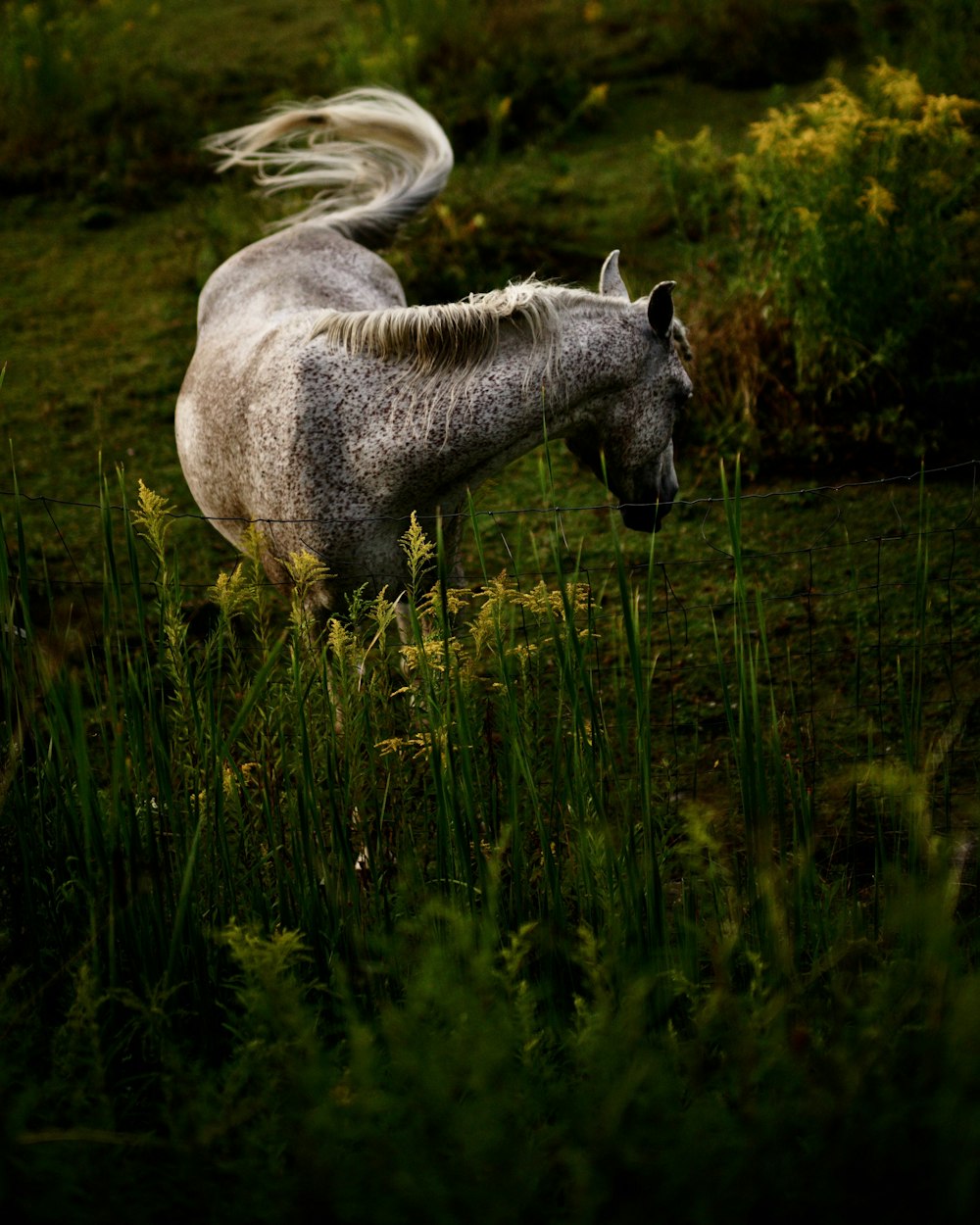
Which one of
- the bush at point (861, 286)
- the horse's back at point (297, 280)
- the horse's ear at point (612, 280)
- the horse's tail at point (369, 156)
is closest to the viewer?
the horse's ear at point (612, 280)

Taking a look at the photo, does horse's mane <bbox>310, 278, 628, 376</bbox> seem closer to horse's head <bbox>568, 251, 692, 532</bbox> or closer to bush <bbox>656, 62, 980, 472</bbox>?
horse's head <bbox>568, 251, 692, 532</bbox>

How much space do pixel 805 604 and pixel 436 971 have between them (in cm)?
345

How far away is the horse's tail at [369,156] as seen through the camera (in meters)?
4.35

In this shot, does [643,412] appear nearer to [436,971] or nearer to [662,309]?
[662,309]

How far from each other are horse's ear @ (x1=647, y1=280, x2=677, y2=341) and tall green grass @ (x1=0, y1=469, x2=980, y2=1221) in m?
1.16

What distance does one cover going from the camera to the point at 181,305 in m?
7.27

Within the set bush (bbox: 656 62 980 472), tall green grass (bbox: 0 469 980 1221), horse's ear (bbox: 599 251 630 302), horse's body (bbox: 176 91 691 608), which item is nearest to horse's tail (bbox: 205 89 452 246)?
horse's body (bbox: 176 91 691 608)

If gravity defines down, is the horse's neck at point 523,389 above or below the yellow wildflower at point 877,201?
below

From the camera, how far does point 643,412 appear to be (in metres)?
3.11

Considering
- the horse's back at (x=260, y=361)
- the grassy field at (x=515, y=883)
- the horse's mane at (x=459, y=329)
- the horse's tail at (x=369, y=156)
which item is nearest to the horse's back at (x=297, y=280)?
the horse's back at (x=260, y=361)

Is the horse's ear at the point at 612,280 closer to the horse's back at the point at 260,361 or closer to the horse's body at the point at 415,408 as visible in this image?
the horse's body at the point at 415,408

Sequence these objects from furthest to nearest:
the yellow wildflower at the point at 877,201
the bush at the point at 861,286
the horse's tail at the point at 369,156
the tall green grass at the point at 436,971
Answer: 1. the bush at the point at 861,286
2. the yellow wildflower at the point at 877,201
3. the horse's tail at the point at 369,156
4. the tall green grass at the point at 436,971

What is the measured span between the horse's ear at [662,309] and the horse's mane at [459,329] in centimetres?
24

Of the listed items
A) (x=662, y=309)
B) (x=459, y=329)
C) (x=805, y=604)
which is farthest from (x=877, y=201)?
(x=459, y=329)
